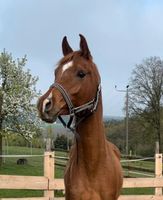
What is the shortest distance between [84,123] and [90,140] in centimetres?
16

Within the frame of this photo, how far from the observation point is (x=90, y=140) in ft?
13.9

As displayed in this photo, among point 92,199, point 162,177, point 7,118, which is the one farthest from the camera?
point 7,118

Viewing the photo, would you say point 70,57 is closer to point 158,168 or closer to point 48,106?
point 48,106

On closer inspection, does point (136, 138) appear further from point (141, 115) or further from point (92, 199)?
point (92, 199)

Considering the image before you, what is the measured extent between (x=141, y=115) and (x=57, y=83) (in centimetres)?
3566

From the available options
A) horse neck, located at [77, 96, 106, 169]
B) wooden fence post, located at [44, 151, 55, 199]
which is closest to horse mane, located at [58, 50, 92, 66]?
horse neck, located at [77, 96, 106, 169]

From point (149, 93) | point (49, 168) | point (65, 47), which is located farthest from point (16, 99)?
point (65, 47)

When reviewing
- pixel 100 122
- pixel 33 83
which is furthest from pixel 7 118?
pixel 100 122

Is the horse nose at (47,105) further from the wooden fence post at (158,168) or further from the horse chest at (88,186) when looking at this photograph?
the wooden fence post at (158,168)

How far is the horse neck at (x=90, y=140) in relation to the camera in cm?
423

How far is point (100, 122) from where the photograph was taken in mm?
4324

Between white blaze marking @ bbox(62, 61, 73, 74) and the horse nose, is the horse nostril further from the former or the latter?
white blaze marking @ bbox(62, 61, 73, 74)

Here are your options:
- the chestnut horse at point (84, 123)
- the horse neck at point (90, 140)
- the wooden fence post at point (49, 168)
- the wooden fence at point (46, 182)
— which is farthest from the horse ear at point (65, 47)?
the wooden fence post at point (49, 168)

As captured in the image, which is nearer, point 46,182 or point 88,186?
point 88,186
